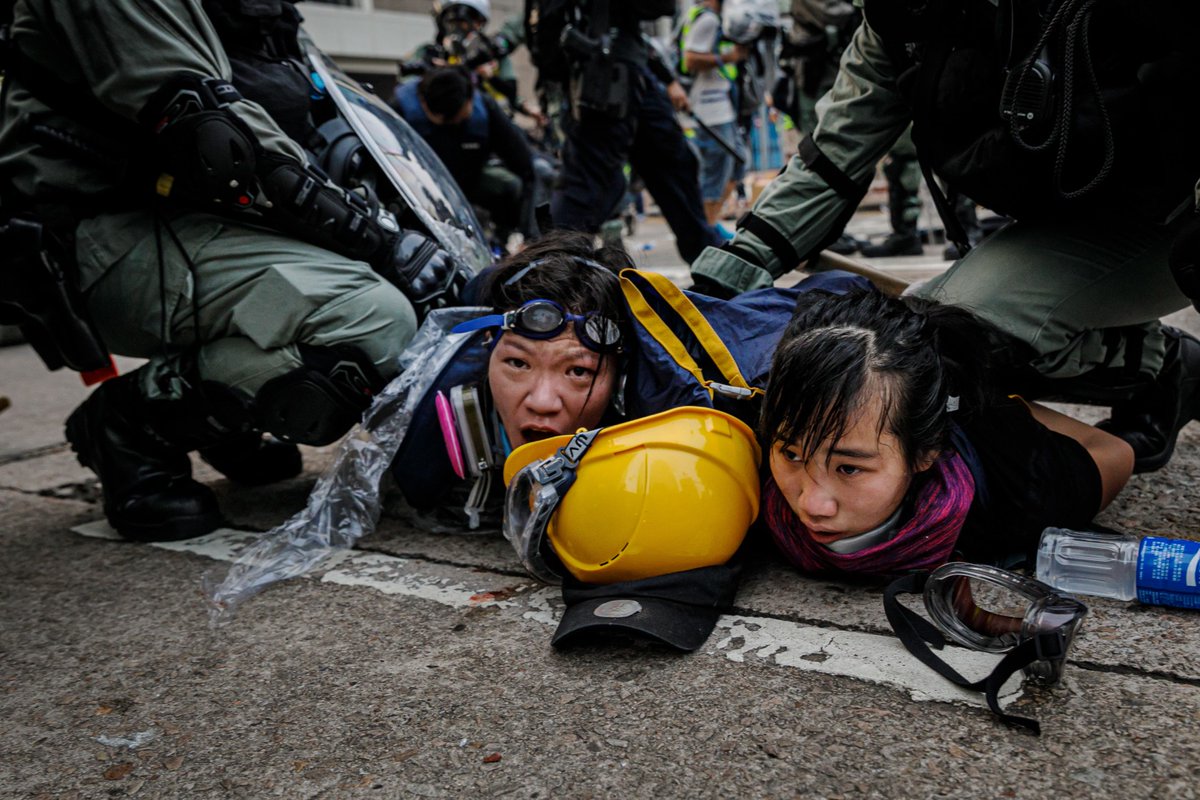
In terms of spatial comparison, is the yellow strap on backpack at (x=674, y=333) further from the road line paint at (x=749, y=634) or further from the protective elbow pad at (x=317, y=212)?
the protective elbow pad at (x=317, y=212)

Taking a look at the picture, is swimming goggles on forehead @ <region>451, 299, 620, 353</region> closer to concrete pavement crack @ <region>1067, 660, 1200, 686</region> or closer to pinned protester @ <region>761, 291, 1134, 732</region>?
pinned protester @ <region>761, 291, 1134, 732</region>

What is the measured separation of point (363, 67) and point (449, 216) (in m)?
14.3

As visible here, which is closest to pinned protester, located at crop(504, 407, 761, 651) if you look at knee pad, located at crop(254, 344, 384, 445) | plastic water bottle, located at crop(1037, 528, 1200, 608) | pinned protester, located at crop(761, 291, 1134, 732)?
pinned protester, located at crop(761, 291, 1134, 732)

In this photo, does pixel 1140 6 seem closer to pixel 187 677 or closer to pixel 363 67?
pixel 187 677

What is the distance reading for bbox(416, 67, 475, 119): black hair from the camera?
4699 mm

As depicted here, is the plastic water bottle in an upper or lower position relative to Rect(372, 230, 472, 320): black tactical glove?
lower

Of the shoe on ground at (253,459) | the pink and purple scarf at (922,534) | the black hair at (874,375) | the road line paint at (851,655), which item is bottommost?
the shoe on ground at (253,459)

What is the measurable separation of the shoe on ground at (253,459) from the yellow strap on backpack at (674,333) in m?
1.20

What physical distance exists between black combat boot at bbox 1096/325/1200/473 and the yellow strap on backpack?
96 cm

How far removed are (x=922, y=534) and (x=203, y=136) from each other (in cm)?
155

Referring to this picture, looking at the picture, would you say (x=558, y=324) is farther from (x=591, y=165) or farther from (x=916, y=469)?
(x=591, y=165)

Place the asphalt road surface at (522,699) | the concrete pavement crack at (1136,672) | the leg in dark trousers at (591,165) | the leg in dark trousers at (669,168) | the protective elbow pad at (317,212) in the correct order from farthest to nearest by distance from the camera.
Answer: the leg in dark trousers at (669,168), the leg in dark trousers at (591,165), the protective elbow pad at (317,212), the concrete pavement crack at (1136,672), the asphalt road surface at (522,699)

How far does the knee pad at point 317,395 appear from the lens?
2137 mm

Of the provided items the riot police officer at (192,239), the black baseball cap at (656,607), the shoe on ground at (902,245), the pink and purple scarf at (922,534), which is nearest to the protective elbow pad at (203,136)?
the riot police officer at (192,239)
